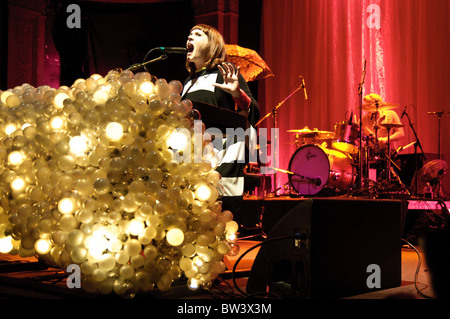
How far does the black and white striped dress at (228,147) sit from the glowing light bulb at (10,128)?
87cm

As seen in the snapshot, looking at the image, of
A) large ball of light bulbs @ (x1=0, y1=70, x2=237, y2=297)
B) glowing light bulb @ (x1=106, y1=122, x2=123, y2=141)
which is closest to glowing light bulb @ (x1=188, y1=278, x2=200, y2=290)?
large ball of light bulbs @ (x1=0, y1=70, x2=237, y2=297)

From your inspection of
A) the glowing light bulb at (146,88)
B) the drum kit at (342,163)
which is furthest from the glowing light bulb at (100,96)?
the drum kit at (342,163)

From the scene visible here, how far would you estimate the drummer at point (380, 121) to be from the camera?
19.6 feet

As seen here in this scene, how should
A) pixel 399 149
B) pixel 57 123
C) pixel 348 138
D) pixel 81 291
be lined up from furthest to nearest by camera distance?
pixel 399 149
pixel 348 138
pixel 57 123
pixel 81 291

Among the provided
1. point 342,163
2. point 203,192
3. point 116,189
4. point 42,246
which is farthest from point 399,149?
point 42,246

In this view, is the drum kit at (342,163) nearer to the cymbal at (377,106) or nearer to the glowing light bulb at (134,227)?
the cymbal at (377,106)

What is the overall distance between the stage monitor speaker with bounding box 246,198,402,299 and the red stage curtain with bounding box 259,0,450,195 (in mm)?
4522

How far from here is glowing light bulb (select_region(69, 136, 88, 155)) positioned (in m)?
1.82

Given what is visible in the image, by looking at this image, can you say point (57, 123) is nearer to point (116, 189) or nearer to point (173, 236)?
point (116, 189)

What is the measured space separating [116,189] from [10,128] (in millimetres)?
797

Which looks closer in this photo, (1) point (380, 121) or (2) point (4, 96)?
(2) point (4, 96)

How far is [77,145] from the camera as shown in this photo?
71.6 inches
